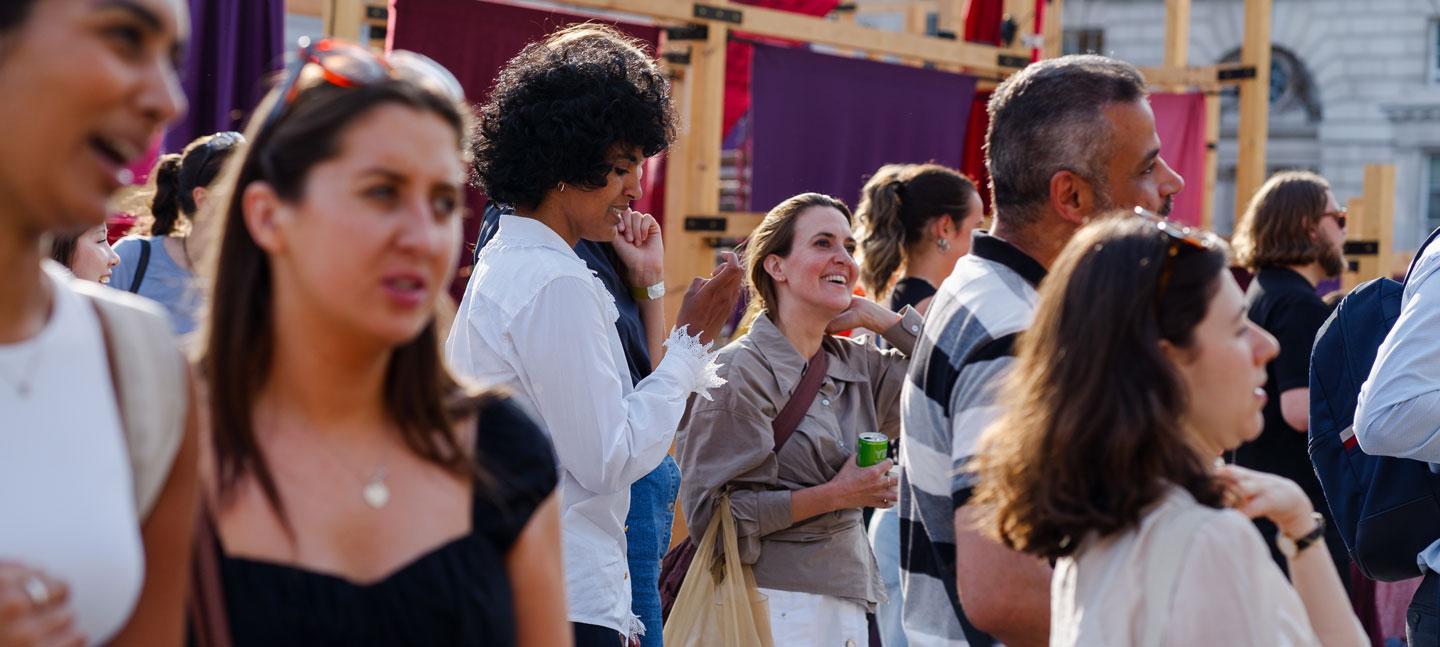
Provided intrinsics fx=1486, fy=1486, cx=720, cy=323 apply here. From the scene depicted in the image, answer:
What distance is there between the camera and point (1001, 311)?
250cm

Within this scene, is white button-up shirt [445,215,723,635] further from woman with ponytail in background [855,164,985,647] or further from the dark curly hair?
woman with ponytail in background [855,164,985,647]

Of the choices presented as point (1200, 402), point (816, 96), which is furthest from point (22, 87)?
point (816, 96)

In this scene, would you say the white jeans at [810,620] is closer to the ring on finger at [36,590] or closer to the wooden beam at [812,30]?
the wooden beam at [812,30]

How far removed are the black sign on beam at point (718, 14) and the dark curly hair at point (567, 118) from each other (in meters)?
2.41

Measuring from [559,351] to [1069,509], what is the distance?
1170 mm

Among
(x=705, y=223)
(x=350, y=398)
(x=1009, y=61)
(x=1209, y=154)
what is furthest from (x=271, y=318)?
(x=1209, y=154)

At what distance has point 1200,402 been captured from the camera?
212 centimetres

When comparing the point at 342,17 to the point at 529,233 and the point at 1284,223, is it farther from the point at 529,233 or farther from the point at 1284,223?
the point at 1284,223

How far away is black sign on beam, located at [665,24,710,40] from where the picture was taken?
582cm

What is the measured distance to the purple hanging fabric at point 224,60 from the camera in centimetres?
515

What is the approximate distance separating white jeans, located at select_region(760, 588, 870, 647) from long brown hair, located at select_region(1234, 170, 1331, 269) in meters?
2.53

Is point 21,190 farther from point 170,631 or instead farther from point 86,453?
point 170,631

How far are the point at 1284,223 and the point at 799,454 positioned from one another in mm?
2557

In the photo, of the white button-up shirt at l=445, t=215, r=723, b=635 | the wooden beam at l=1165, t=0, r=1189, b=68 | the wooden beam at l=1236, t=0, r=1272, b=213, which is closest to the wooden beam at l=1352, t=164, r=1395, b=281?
the wooden beam at l=1236, t=0, r=1272, b=213
